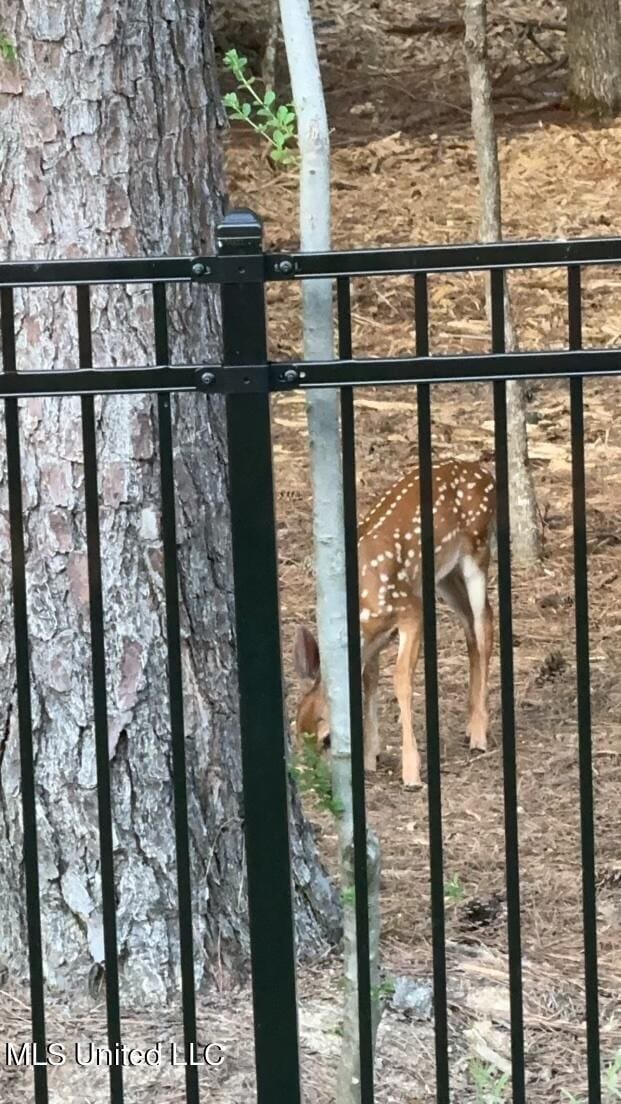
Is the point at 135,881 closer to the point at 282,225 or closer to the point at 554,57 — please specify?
the point at 282,225

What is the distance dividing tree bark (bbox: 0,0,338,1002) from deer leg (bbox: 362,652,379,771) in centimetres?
241

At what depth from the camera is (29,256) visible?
448 cm

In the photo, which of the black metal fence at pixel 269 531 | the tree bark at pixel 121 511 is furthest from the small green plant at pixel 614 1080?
the tree bark at pixel 121 511

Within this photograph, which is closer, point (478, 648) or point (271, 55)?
point (478, 648)

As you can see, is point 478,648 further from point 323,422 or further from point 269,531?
point 269,531

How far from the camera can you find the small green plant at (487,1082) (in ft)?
13.2

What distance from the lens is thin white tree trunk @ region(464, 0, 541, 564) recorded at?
8555mm

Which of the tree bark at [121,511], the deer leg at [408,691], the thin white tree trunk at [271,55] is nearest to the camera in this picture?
the tree bark at [121,511]

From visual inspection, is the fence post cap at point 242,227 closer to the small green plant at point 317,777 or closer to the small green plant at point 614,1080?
the small green plant at point 317,777

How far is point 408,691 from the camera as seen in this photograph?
6992 mm

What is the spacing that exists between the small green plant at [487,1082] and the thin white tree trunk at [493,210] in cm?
466

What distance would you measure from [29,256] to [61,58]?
0.50 meters

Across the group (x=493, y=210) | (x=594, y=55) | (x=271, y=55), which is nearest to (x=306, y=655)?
(x=493, y=210)

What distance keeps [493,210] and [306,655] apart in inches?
119
